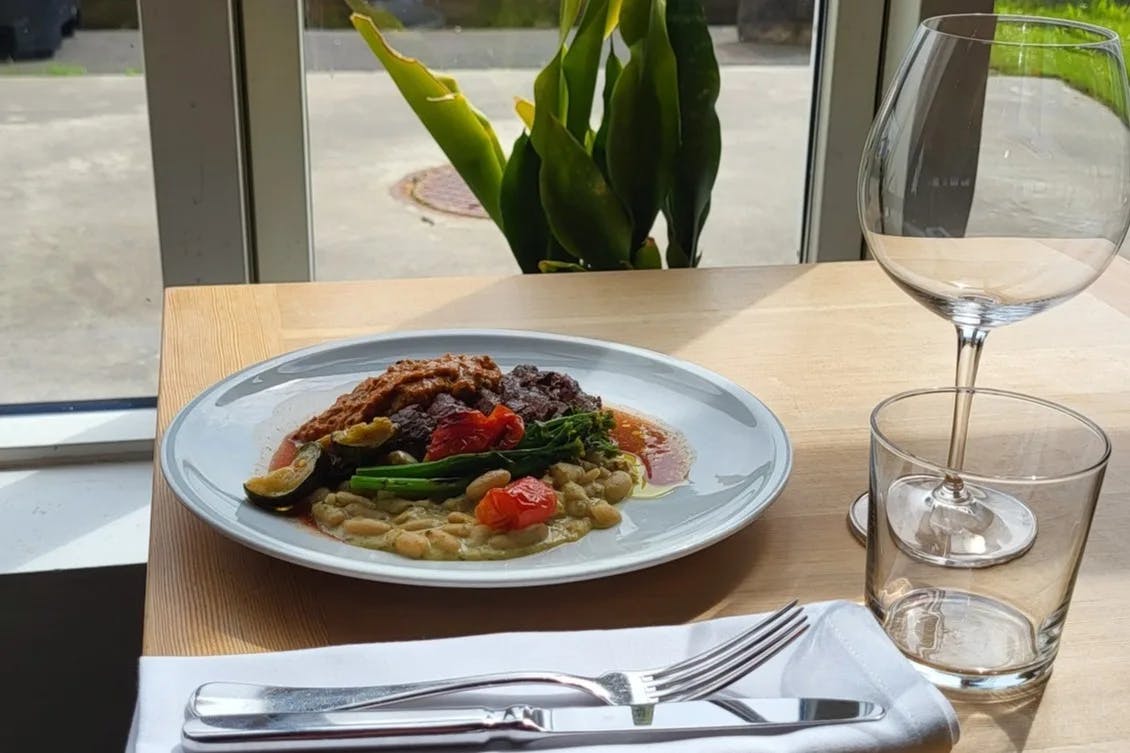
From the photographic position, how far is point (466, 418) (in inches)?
30.0

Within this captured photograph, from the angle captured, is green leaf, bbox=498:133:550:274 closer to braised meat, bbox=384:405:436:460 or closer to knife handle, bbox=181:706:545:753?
braised meat, bbox=384:405:436:460

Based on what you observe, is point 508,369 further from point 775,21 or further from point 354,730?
point 775,21

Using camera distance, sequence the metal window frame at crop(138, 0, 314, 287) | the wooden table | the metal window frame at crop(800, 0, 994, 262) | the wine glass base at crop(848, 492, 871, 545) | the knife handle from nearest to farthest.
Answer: the knife handle → the wooden table → the wine glass base at crop(848, 492, 871, 545) → the metal window frame at crop(138, 0, 314, 287) → the metal window frame at crop(800, 0, 994, 262)

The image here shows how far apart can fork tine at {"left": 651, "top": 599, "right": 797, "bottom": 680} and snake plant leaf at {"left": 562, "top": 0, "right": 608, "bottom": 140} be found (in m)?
0.97

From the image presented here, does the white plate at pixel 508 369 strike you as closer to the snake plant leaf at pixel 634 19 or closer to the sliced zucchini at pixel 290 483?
the sliced zucchini at pixel 290 483

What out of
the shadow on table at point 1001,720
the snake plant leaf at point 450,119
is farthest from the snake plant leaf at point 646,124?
the shadow on table at point 1001,720

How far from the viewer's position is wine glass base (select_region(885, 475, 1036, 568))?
0.57 metres

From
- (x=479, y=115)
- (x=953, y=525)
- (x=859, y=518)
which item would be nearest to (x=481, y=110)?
(x=479, y=115)

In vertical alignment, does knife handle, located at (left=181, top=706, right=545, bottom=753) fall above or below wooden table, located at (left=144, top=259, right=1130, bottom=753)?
above

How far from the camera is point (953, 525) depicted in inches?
24.2

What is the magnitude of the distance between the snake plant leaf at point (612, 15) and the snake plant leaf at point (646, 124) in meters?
0.03

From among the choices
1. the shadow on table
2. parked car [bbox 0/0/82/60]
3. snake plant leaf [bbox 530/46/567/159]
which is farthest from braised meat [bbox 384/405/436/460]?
parked car [bbox 0/0/82/60]

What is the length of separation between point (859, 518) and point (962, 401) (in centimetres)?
11

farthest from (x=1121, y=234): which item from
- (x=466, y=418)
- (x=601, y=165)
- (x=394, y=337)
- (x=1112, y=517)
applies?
(x=601, y=165)
